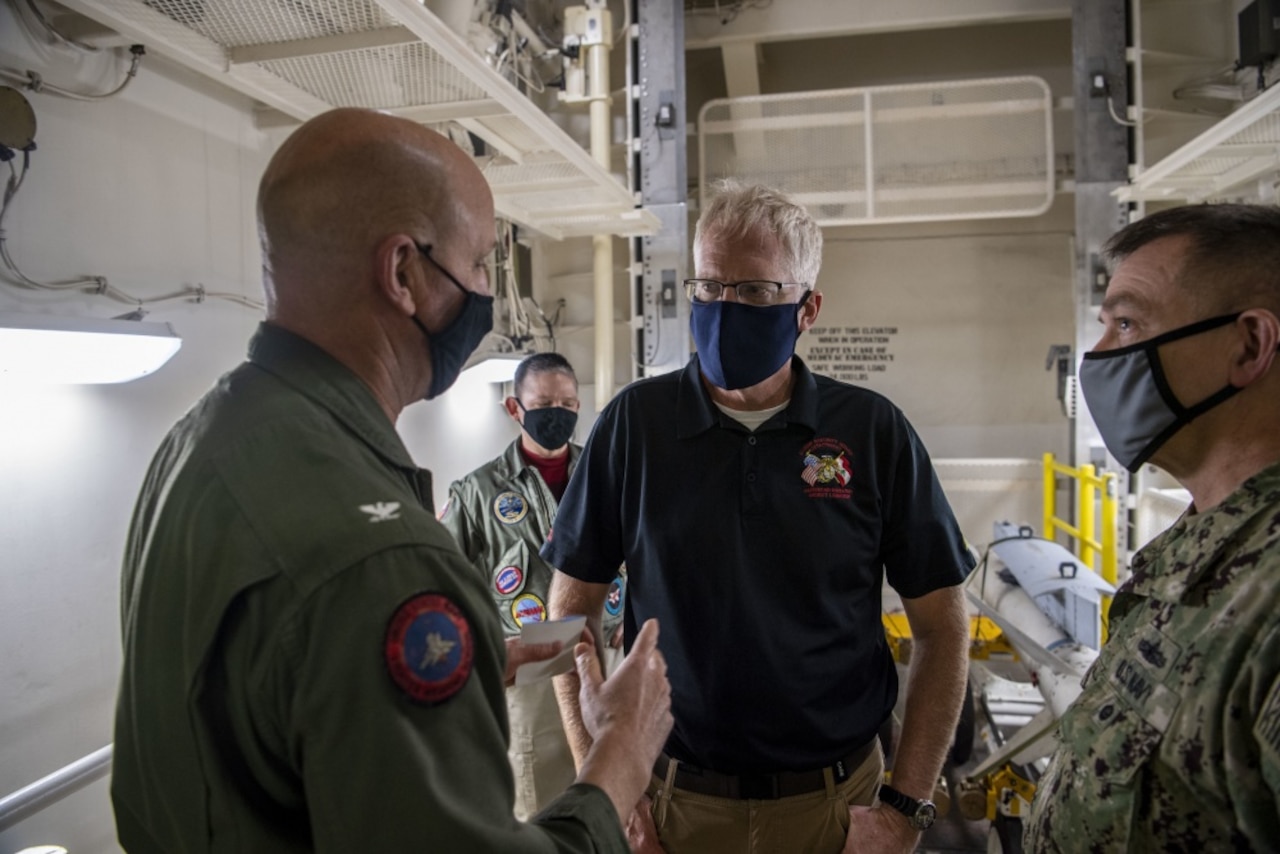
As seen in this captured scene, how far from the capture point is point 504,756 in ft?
2.81

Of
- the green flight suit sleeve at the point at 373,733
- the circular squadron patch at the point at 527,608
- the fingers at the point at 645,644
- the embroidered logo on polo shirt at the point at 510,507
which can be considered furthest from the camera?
the embroidered logo on polo shirt at the point at 510,507

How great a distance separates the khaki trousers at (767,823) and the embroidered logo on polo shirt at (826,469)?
1.85ft

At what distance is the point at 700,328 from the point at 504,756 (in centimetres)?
113

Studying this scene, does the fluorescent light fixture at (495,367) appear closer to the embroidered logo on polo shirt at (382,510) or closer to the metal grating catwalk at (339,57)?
the metal grating catwalk at (339,57)

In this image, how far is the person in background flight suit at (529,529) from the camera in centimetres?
288

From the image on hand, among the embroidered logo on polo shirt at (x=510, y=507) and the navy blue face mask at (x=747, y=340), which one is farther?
the embroidered logo on polo shirt at (x=510, y=507)

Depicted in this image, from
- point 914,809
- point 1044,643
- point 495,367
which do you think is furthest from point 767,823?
point 1044,643

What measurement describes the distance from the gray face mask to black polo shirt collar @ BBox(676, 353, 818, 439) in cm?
A: 54

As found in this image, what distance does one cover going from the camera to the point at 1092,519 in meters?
4.71

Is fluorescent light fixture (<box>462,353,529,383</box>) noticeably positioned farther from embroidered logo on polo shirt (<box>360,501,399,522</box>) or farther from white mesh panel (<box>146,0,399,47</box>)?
embroidered logo on polo shirt (<box>360,501,399,522</box>)

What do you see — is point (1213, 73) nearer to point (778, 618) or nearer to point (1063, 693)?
point (1063, 693)

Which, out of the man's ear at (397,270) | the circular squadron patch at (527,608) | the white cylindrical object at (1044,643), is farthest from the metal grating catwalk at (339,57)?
the white cylindrical object at (1044,643)

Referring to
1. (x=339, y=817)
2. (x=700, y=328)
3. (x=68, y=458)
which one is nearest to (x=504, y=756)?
(x=339, y=817)

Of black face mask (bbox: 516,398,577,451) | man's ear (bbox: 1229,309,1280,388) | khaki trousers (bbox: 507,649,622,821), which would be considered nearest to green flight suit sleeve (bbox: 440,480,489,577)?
black face mask (bbox: 516,398,577,451)
